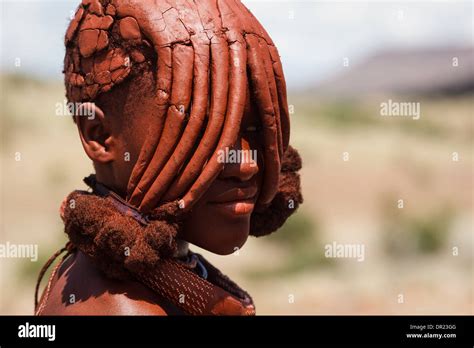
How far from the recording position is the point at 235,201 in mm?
3689

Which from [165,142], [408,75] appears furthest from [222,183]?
[408,75]

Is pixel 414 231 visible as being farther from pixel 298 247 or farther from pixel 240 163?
pixel 240 163

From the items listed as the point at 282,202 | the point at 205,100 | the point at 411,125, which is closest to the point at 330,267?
the point at 282,202

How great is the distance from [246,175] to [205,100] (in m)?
0.37

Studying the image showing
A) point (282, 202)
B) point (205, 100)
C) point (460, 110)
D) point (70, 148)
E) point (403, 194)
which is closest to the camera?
point (205, 100)

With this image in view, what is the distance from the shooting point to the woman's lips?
366 centimetres

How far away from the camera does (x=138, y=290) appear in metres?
3.67

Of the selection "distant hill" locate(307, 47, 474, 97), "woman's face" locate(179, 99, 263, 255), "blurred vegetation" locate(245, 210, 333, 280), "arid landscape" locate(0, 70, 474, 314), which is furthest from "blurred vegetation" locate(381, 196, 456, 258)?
"distant hill" locate(307, 47, 474, 97)

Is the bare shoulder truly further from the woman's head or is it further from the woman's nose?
the woman's nose

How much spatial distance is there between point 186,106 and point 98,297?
880 mm

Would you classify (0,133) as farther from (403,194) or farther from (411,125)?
(411,125)

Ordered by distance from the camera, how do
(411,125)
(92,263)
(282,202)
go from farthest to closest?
(411,125) < (282,202) < (92,263)

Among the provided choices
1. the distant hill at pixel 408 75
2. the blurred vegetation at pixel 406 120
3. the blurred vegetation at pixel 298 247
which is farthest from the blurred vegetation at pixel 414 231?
the distant hill at pixel 408 75

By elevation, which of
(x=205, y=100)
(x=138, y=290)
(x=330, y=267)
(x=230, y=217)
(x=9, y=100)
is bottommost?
(x=330, y=267)
